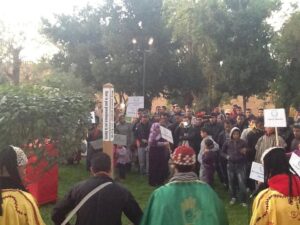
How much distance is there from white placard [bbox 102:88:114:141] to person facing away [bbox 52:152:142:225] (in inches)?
102

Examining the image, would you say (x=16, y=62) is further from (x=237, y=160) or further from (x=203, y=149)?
(x=237, y=160)

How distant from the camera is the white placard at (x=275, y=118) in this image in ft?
30.9

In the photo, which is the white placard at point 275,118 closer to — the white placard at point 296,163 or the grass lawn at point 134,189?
the grass lawn at point 134,189

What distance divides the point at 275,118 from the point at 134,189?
4.02 meters

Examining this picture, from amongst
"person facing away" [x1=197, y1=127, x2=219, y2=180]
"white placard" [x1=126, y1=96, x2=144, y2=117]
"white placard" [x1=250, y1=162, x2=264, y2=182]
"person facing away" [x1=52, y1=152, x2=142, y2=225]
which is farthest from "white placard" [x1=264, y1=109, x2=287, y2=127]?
"white placard" [x1=126, y1=96, x2=144, y2=117]


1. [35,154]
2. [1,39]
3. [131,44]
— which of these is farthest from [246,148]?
[1,39]

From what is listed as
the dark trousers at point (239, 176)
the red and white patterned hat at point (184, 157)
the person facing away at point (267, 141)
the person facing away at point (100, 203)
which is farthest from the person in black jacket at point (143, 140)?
the red and white patterned hat at point (184, 157)

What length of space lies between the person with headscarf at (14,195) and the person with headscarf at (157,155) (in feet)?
26.4

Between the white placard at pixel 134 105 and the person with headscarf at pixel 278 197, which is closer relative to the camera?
the person with headscarf at pixel 278 197

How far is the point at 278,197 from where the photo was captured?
441 cm

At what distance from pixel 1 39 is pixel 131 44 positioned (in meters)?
15.5

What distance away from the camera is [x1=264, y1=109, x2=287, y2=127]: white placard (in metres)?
9.41

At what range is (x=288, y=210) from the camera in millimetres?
4359

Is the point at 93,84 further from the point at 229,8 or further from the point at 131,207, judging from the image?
the point at 131,207
